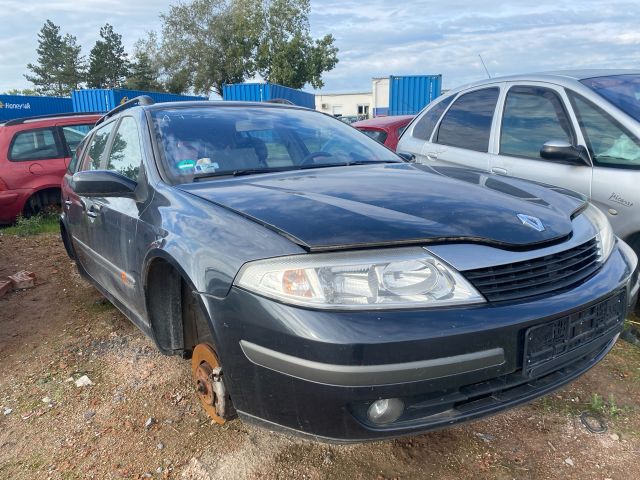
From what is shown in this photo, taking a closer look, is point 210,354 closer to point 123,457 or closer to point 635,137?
point 123,457

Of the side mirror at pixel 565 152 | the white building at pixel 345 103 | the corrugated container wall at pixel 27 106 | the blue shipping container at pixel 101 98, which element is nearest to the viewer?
the side mirror at pixel 565 152

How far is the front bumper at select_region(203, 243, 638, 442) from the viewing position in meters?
1.49

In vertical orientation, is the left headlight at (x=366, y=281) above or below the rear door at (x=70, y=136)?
below

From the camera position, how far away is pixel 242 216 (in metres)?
1.85

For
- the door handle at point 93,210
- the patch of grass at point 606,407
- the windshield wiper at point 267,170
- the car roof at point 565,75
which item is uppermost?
the car roof at point 565,75

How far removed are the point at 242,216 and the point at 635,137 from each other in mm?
2562

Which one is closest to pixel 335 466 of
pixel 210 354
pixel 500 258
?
pixel 210 354

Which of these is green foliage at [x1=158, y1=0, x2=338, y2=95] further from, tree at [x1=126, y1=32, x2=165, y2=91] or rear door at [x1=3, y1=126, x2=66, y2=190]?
rear door at [x1=3, y1=126, x2=66, y2=190]

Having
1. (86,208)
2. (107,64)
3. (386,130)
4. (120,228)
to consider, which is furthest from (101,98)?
(107,64)

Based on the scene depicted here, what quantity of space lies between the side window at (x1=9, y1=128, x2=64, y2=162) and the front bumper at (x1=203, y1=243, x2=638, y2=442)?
20.6 feet

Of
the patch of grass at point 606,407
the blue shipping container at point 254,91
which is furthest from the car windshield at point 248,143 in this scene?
the blue shipping container at point 254,91

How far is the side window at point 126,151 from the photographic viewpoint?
2.74m

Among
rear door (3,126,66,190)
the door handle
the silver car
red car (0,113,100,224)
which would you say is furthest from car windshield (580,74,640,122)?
rear door (3,126,66,190)

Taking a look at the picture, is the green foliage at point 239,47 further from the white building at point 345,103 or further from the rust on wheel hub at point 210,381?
the rust on wheel hub at point 210,381
